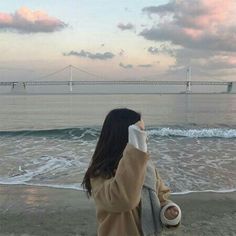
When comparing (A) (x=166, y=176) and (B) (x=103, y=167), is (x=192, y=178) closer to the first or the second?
(A) (x=166, y=176)

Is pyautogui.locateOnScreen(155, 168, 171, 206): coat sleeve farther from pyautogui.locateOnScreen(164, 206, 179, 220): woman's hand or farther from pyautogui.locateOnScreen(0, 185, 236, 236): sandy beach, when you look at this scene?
pyautogui.locateOnScreen(0, 185, 236, 236): sandy beach

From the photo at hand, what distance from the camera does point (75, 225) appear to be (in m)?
5.87

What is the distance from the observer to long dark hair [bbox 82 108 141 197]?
6.95 ft

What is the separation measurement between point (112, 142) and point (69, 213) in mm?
4676

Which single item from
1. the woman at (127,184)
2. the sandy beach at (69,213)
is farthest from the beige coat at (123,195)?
the sandy beach at (69,213)

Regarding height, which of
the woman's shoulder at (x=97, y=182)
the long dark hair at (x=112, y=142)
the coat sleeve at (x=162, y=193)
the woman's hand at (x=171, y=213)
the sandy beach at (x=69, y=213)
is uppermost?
the long dark hair at (x=112, y=142)

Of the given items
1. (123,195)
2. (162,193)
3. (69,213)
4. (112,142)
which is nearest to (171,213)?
(162,193)

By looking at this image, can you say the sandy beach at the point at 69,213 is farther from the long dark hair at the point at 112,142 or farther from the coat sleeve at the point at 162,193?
the long dark hair at the point at 112,142

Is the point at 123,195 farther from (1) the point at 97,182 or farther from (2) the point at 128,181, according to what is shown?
(1) the point at 97,182

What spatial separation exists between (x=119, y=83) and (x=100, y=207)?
87933 mm

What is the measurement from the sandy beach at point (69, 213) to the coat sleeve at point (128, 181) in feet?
9.11

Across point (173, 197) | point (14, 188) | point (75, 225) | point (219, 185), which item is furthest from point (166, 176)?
point (75, 225)

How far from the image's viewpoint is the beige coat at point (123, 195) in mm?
1904

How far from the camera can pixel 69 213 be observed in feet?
21.6
